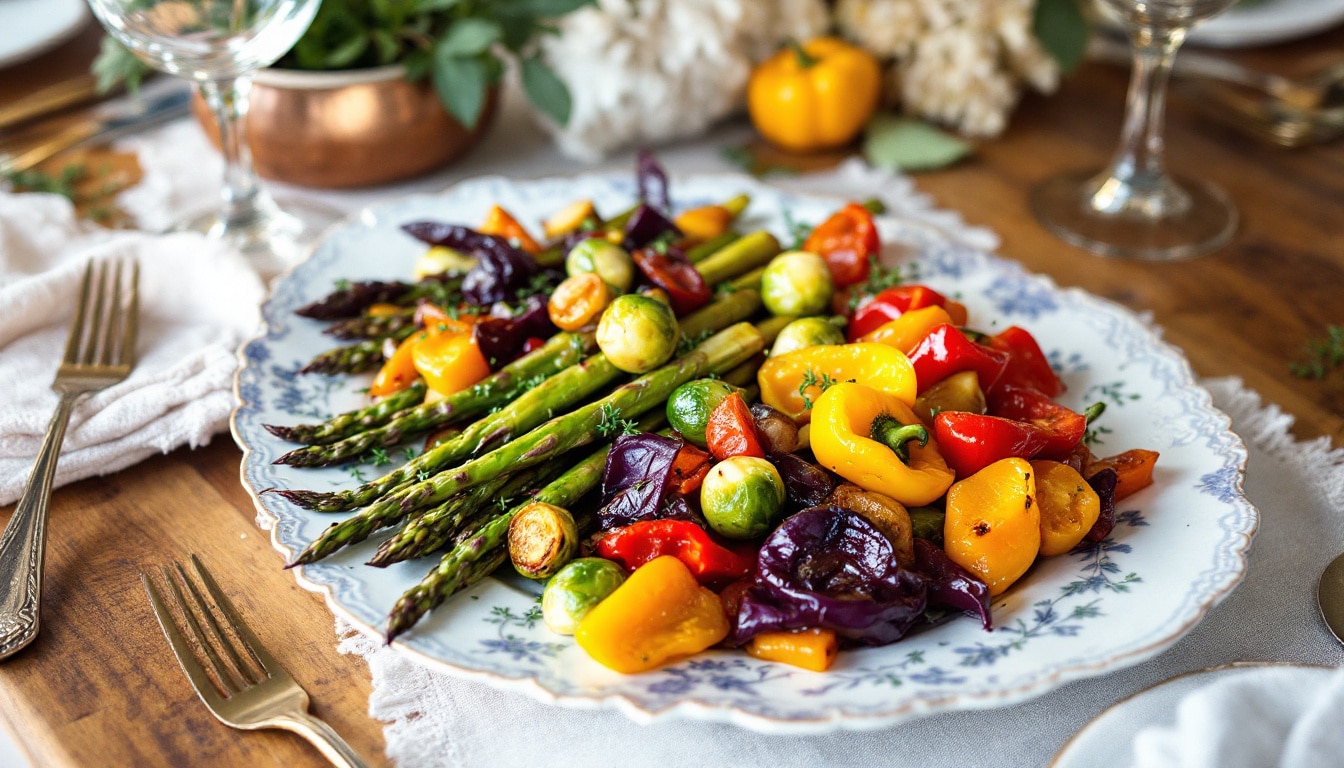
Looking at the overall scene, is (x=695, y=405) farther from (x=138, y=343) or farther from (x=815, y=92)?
(x=815, y=92)

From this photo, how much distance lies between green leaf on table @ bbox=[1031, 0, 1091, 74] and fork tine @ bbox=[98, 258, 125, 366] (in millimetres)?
4098

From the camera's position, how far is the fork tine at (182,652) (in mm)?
2529

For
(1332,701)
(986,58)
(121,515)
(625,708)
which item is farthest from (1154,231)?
(121,515)

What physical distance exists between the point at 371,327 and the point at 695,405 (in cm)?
128

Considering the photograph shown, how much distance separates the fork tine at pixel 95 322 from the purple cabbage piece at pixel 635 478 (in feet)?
6.26

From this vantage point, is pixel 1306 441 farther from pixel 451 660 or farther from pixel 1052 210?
pixel 451 660

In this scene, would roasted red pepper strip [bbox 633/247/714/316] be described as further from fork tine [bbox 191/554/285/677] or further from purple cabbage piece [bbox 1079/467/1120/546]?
fork tine [bbox 191/554/285/677]

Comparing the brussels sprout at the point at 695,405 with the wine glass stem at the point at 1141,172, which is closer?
the brussels sprout at the point at 695,405

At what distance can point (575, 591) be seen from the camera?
255 cm

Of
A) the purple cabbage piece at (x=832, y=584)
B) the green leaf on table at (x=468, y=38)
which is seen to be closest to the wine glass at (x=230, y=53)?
the green leaf on table at (x=468, y=38)

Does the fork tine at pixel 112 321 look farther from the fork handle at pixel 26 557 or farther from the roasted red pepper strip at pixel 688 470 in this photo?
the roasted red pepper strip at pixel 688 470

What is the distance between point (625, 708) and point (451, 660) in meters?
0.43

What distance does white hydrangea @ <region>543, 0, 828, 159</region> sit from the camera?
4891 millimetres

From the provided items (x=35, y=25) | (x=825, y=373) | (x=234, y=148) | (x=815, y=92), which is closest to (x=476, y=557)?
(x=825, y=373)
